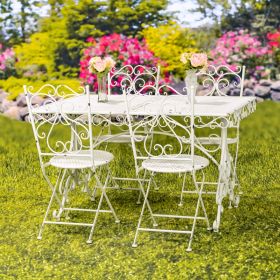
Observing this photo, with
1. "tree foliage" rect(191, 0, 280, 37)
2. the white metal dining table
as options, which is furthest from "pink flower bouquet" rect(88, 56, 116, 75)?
"tree foliage" rect(191, 0, 280, 37)

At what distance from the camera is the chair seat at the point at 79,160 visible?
471 cm

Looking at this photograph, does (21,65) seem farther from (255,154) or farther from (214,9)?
(255,154)

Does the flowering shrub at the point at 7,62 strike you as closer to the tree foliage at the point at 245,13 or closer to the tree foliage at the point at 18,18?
the tree foliage at the point at 18,18

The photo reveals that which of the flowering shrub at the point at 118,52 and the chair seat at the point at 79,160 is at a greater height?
the chair seat at the point at 79,160

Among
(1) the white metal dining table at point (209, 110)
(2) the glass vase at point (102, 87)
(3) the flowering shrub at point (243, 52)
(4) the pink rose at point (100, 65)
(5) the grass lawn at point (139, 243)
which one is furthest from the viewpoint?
(3) the flowering shrub at point (243, 52)

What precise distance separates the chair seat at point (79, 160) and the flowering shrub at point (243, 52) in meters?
6.22

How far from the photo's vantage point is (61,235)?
4.89 metres

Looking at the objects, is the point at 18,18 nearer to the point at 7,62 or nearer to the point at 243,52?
the point at 7,62

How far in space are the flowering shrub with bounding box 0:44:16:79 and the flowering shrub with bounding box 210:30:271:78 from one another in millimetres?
3530

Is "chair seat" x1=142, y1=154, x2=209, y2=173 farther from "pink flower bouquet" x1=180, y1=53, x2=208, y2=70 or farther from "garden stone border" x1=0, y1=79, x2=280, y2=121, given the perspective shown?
"garden stone border" x1=0, y1=79, x2=280, y2=121

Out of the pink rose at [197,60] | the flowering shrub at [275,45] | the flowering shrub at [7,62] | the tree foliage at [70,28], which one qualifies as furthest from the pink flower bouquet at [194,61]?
the flowering shrub at [7,62]

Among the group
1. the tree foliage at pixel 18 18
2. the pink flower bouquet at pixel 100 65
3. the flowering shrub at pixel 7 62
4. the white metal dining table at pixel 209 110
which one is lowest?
the flowering shrub at pixel 7 62

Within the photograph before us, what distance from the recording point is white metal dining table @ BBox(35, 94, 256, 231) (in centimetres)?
466

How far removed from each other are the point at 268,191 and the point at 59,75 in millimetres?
6228
